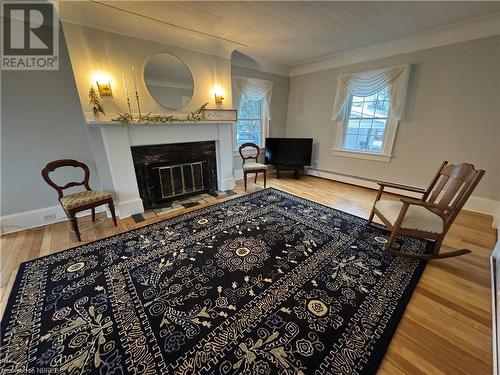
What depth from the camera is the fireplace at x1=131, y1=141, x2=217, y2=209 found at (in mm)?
2930

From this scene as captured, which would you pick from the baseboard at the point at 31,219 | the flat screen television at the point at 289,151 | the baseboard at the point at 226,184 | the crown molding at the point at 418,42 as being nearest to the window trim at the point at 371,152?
the flat screen television at the point at 289,151

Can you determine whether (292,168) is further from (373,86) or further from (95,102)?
(95,102)

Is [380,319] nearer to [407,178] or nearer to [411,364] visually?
[411,364]

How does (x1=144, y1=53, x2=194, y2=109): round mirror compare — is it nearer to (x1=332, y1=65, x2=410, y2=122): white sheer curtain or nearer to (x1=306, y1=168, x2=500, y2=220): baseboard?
(x1=332, y1=65, x2=410, y2=122): white sheer curtain

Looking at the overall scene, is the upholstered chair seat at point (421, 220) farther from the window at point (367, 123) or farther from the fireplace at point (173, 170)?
the fireplace at point (173, 170)

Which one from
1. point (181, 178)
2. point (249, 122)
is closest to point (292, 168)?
point (249, 122)

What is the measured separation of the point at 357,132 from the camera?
405 centimetres

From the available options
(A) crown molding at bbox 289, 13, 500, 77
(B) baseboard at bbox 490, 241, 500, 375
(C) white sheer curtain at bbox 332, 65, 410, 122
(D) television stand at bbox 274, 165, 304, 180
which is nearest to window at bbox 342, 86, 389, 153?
(C) white sheer curtain at bbox 332, 65, 410, 122

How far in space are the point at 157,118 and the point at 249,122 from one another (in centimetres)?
226

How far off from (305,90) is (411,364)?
479 cm

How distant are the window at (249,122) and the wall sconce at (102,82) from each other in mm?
2393

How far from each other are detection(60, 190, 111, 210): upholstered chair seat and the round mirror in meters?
1.52

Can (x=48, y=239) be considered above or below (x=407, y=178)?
below

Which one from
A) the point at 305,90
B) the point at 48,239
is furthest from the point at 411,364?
the point at 305,90
